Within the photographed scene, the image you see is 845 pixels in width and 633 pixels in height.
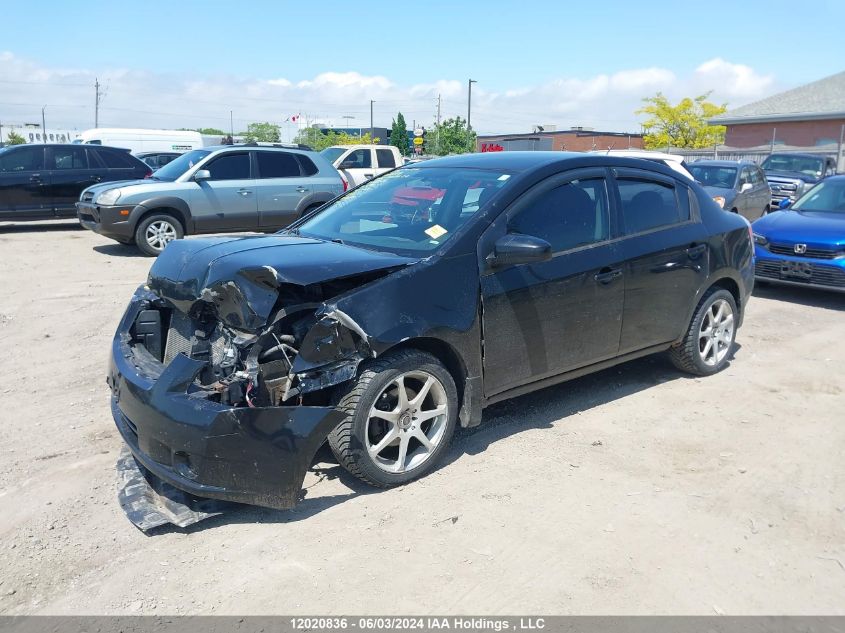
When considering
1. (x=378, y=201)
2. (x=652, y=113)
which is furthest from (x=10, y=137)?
(x=378, y=201)

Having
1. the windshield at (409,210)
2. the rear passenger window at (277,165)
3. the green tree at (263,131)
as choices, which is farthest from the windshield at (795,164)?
the green tree at (263,131)

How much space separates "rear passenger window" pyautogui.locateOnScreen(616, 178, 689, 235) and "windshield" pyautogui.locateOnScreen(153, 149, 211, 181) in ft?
30.4

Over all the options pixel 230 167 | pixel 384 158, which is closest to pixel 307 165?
pixel 230 167

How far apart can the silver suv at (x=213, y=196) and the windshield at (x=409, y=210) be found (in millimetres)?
7256

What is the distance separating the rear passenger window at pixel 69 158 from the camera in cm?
1448

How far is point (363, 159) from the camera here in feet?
59.7

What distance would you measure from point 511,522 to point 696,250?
2990mm

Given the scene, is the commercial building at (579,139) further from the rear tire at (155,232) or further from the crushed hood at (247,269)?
the crushed hood at (247,269)

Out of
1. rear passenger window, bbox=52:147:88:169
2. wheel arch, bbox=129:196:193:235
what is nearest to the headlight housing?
wheel arch, bbox=129:196:193:235

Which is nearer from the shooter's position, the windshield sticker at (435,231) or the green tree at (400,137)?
the windshield sticker at (435,231)

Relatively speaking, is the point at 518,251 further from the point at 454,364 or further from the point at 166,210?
the point at 166,210

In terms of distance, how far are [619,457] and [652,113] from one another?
1641 inches

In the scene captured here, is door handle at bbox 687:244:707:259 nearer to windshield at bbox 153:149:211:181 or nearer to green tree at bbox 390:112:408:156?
windshield at bbox 153:149:211:181

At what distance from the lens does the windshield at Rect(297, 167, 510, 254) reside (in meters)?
4.31
